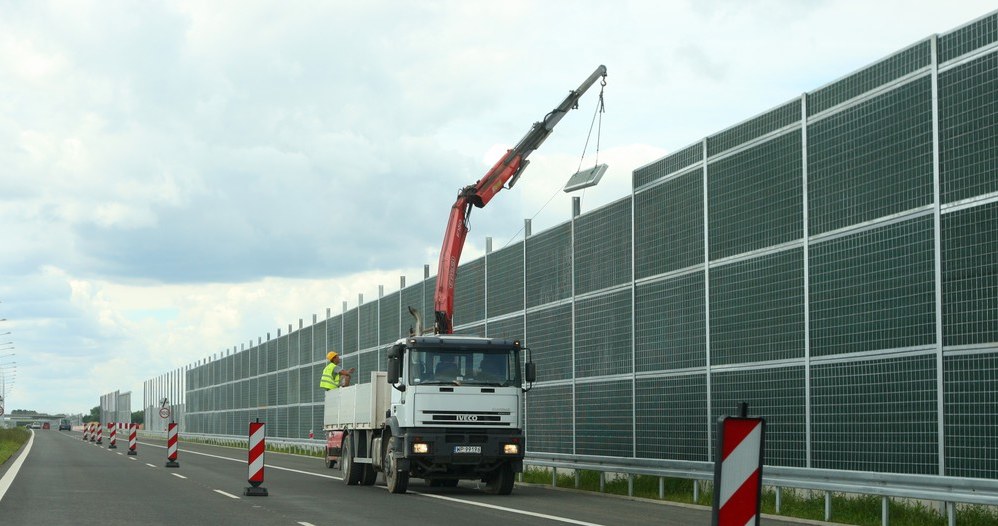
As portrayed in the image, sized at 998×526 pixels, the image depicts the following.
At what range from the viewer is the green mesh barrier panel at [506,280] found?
30.4 m

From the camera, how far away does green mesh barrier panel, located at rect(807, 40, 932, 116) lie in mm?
15797

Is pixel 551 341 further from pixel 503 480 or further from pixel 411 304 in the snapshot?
pixel 411 304

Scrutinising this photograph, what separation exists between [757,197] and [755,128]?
1156mm

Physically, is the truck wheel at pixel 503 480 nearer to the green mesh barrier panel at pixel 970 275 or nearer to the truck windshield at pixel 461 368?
the truck windshield at pixel 461 368

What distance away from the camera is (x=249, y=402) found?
65875mm

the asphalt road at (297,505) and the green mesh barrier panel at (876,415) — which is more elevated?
the green mesh barrier panel at (876,415)

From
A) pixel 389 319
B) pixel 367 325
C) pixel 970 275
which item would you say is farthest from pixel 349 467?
pixel 367 325

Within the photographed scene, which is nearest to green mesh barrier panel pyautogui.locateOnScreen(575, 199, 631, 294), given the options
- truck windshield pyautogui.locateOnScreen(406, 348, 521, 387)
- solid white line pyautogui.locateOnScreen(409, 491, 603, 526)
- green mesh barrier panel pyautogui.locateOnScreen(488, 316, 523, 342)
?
green mesh barrier panel pyautogui.locateOnScreen(488, 316, 523, 342)

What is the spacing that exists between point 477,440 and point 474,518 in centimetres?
492

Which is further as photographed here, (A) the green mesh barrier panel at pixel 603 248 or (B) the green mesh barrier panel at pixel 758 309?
(A) the green mesh barrier panel at pixel 603 248

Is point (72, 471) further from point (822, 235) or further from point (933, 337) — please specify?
point (933, 337)

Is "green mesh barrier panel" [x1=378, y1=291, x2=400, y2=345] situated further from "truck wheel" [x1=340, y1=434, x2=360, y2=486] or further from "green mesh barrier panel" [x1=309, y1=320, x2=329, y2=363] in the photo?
"truck wheel" [x1=340, y1=434, x2=360, y2=486]

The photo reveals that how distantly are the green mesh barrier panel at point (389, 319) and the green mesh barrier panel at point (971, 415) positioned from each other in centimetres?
2697

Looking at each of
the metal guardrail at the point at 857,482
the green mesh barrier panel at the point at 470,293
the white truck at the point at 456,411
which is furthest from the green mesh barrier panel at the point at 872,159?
the green mesh barrier panel at the point at 470,293
